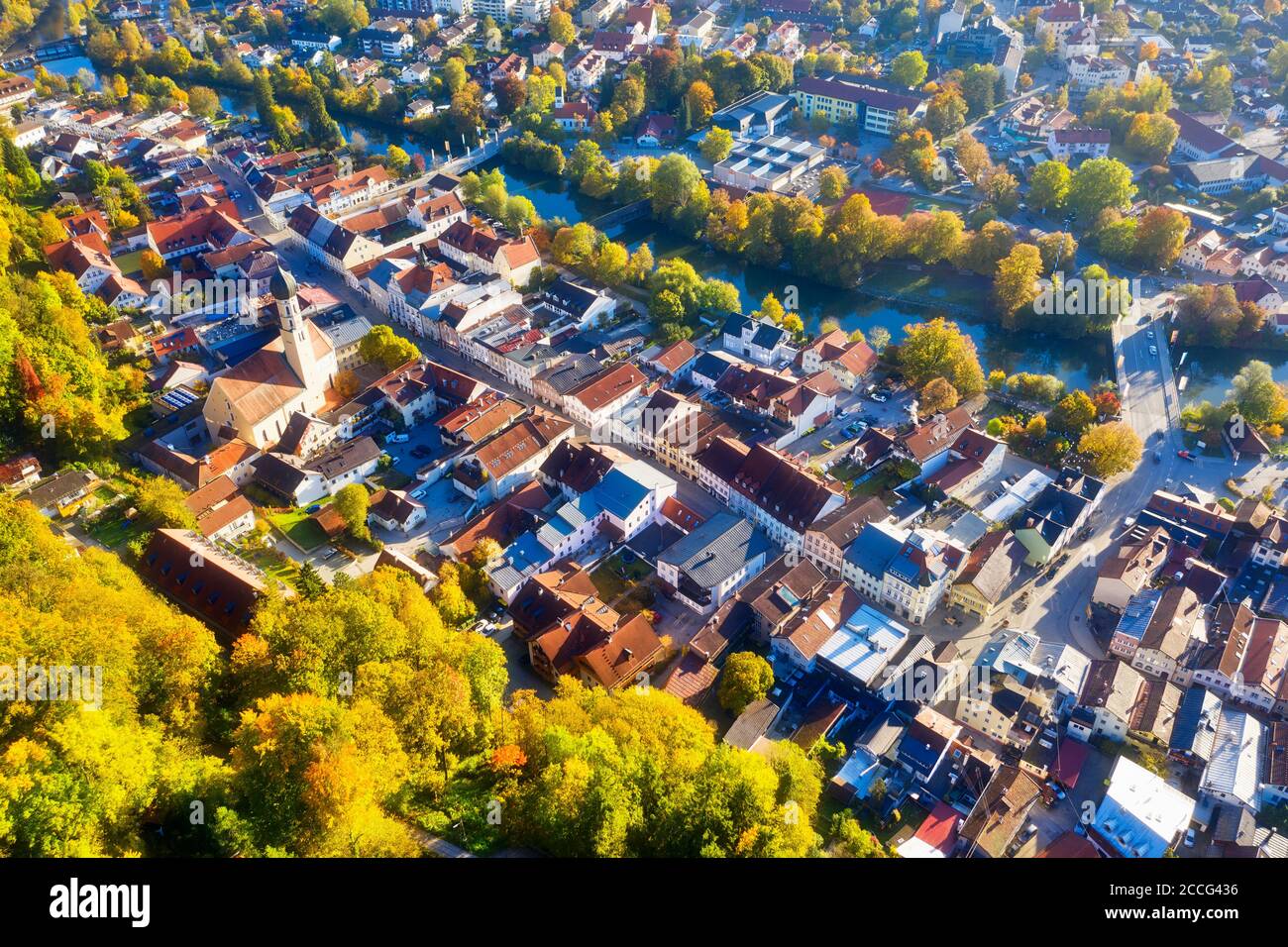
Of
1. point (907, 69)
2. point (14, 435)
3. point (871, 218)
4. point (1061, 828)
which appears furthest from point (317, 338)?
point (907, 69)

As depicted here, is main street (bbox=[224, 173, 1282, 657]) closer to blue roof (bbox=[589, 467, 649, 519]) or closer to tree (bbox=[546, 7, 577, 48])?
blue roof (bbox=[589, 467, 649, 519])

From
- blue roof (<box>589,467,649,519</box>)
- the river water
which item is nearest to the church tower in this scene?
blue roof (<box>589,467,649,519</box>)

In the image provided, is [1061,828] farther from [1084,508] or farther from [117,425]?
[117,425]

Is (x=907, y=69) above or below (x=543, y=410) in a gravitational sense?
above

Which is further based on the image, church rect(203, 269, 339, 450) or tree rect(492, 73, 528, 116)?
tree rect(492, 73, 528, 116)

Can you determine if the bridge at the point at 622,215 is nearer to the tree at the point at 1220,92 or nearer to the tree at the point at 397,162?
the tree at the point at 397,162

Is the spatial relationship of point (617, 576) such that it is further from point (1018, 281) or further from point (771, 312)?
point (1018, 281)

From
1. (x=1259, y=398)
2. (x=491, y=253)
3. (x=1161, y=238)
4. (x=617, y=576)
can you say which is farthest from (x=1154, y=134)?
(x=617, y=576)
